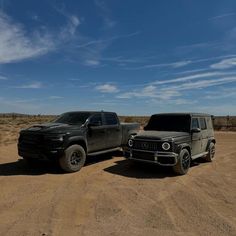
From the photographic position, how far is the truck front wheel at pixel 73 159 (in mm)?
9391

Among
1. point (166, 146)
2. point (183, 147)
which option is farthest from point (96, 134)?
point (183, 147)

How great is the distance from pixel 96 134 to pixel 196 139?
346 cm

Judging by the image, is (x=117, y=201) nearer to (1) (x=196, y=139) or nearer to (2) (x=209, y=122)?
(1) (x=196, y=139)

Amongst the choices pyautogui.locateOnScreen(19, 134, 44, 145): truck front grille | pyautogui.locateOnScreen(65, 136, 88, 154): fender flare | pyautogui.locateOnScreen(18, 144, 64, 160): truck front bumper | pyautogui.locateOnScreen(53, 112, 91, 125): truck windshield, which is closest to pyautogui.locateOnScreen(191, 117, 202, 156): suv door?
pyautogui.locateOnScreen(65, 136, 88, 154): fender flare

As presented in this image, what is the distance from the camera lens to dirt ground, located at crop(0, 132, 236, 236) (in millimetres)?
5164

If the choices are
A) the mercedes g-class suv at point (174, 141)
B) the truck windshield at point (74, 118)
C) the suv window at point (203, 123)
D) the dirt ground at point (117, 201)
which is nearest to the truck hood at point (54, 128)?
the truck windshield at point (74, 118)

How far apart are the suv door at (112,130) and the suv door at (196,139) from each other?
10.1 ft

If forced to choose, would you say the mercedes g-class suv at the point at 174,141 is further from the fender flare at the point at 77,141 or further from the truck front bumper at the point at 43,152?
the truck front bumper at the point at 43,152

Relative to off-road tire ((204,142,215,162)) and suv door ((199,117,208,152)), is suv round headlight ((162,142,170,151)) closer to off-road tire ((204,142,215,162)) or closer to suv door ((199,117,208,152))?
suv door ((199,117,208,152))

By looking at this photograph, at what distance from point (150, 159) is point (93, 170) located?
195cm

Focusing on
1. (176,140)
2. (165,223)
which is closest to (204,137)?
(176,140)

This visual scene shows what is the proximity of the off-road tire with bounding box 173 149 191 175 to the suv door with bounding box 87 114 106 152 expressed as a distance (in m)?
3.06

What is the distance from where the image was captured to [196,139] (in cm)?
1035

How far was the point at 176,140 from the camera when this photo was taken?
9.20 m
